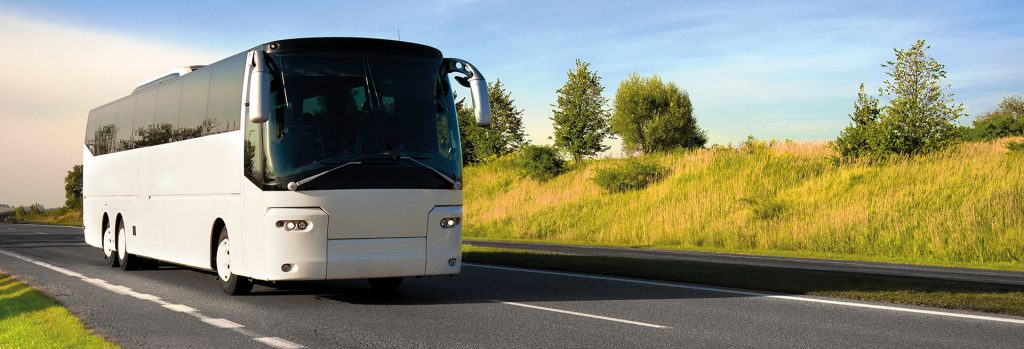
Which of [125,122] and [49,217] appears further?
[49,217]

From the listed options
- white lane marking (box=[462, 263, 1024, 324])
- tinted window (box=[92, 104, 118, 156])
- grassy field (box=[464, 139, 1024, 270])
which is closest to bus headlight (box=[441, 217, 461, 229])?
white lane marking (box=[462, 263, 1024, 324])

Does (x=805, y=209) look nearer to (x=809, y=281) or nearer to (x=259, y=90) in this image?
(x=809, y=281)

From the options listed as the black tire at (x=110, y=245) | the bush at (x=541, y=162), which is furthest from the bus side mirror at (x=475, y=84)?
the bush at (x=541, y=162)

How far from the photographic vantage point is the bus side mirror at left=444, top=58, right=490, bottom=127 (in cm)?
1132

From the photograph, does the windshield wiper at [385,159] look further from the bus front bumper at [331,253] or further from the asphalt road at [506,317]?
the asphalt road at [506,317]

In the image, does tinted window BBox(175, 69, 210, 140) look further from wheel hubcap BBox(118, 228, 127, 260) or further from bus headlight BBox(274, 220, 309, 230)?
wheel hubcap BBox(118, 228, 127, 260)

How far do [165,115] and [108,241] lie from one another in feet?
15.8

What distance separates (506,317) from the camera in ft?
32.6

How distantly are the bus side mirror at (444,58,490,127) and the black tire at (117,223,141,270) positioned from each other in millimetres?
8759

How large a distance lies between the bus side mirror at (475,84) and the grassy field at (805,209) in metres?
15.1

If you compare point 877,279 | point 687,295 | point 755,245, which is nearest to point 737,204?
point 755,245

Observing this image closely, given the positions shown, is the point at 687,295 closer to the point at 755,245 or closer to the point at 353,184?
the point at 353,184

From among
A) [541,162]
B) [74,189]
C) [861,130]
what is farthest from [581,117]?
[74,189]

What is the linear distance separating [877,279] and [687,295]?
13.2 ft
